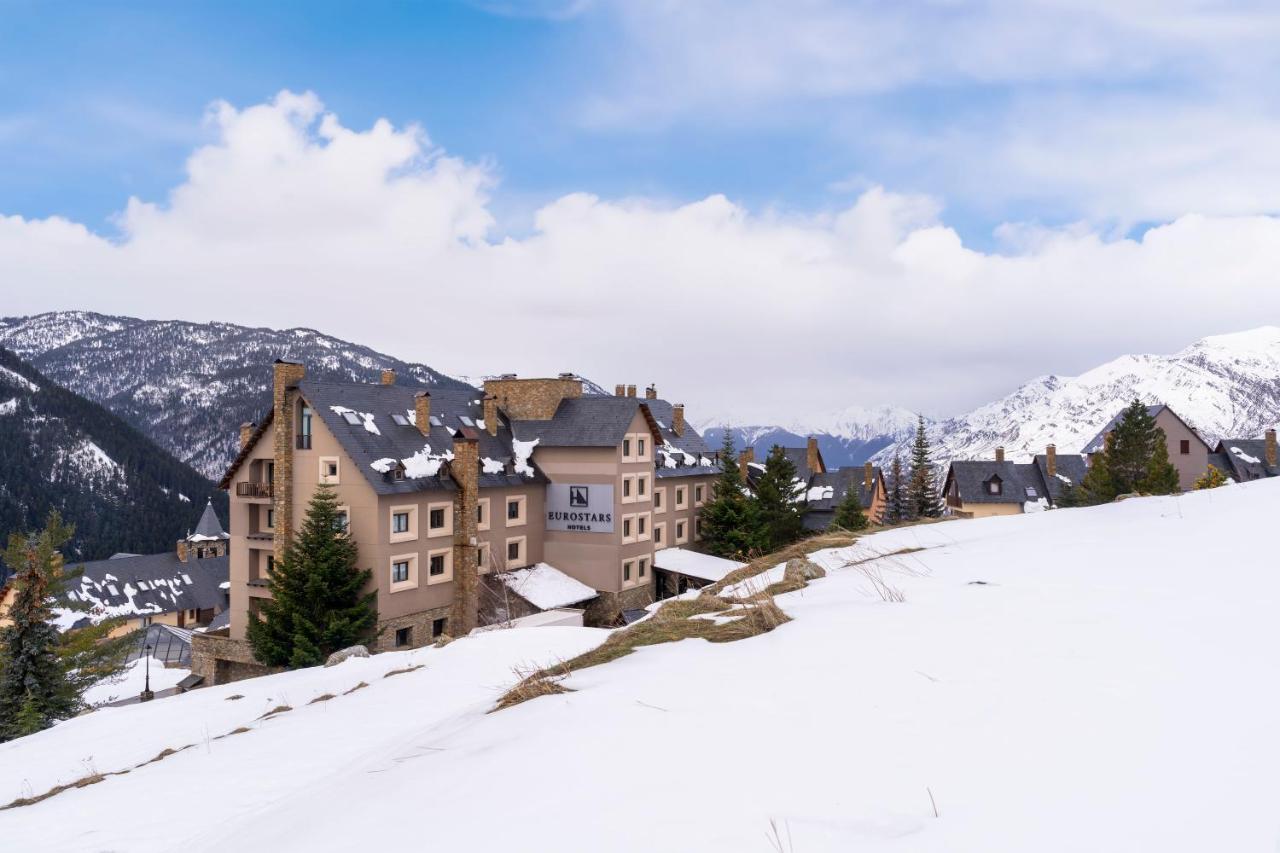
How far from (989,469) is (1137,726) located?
74484 mm

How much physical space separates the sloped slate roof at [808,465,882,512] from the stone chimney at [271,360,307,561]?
4731 centimetres

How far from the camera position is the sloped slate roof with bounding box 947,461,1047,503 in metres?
70.4

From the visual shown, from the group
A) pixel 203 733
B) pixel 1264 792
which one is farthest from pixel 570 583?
pixel 1264 792

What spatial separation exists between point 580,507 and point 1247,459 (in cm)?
6320

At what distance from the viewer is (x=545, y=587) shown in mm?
39812

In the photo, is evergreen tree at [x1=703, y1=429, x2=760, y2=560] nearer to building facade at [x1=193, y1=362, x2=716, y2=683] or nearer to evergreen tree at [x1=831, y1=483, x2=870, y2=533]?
building facade at [x1=193, y1=362, x2=716, y2=683]

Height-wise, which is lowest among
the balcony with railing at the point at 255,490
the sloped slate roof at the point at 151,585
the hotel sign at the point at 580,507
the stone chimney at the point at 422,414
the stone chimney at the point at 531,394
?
the sloped slate roof at the point at 151,585

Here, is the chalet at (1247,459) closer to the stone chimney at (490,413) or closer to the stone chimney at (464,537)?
the stone chimney at (490,413)

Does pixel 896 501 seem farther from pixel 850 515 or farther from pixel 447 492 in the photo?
pixel 447 492

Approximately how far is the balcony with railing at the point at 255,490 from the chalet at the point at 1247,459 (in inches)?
2840

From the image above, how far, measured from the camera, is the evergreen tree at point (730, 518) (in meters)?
48.7

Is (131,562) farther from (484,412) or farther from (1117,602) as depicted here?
(1117,602)

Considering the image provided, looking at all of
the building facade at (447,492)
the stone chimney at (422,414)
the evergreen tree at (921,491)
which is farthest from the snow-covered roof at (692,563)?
the evergreen tree at (921,491)

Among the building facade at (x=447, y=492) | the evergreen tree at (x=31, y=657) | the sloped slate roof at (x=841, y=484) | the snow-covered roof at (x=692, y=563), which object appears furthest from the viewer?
the sloped slate roof at (x=841, y=484)
